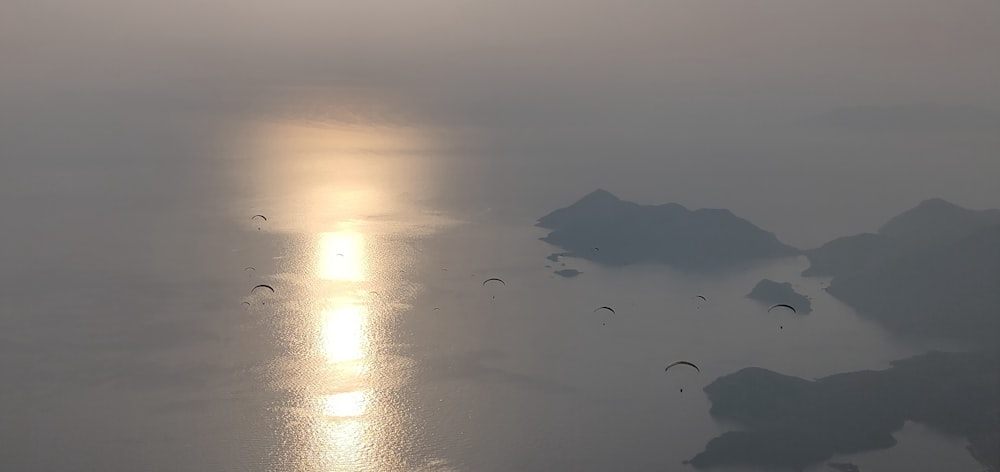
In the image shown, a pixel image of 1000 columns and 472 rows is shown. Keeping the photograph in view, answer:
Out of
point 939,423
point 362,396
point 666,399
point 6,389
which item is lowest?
point 6,389

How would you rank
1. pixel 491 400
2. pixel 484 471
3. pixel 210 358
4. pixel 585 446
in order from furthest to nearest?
pixel 210 358, pixel 491 400, pixel 585 446, pixel 484 471

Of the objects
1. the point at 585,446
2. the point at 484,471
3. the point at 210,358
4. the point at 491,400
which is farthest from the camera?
the point at 210,358

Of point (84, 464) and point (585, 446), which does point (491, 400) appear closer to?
point (585, 446)

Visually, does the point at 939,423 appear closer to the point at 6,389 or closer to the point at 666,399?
the point at 666,399

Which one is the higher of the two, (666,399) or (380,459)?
(666,399)

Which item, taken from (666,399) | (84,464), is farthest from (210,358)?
(666,399)

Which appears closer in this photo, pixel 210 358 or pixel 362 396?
pixel 362 396

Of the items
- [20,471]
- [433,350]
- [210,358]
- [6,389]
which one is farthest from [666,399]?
[6,389]
